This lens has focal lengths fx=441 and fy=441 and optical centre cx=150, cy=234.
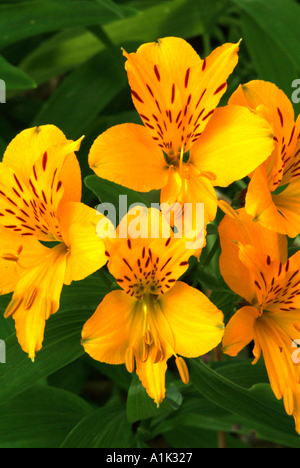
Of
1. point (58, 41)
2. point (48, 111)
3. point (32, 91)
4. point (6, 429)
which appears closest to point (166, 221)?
point (6, 429)

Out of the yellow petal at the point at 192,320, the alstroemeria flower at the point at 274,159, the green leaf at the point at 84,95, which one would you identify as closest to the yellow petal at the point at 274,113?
the alstroemeria flower at the point at 274,159

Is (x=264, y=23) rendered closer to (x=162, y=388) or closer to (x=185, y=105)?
(x=185, y=105)

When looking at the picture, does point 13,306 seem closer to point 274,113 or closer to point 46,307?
point 46,307

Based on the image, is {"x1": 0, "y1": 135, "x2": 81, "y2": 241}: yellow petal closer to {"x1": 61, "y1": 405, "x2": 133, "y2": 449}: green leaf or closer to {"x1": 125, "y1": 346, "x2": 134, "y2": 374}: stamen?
{"x1": 125, "y1": 346, "x2": 134, "y2": 374}: stamen

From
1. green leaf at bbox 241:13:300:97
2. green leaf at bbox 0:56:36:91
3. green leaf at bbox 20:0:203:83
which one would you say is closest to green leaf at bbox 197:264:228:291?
green leaf at bbox 0:56:36:91

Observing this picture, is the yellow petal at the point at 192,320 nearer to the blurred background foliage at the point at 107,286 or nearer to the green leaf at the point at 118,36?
the blurred background foliage at the point at 107,286

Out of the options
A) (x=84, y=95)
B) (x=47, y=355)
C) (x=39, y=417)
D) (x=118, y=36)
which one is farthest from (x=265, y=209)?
(x=118, y=36)
